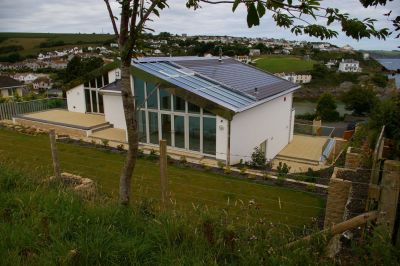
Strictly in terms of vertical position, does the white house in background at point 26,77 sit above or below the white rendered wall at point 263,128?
below

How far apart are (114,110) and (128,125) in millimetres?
16365

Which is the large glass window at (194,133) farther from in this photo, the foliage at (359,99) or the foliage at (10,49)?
the foliage at (10,49)

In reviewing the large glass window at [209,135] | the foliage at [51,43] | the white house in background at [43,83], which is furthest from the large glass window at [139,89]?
the foliage at [51,43]

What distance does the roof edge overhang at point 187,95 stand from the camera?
42.9ft

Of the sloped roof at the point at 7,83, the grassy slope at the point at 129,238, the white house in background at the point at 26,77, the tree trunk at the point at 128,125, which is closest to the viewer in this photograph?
the grassy slope at the point at 129,238

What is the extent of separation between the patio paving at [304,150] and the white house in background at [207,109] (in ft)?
1.89

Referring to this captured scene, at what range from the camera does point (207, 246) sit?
10.6 feet

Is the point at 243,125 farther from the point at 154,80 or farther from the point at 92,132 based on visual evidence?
the point at 92,132

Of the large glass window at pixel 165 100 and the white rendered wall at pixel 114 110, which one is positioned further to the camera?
the white rendered wall at pixel 114 110

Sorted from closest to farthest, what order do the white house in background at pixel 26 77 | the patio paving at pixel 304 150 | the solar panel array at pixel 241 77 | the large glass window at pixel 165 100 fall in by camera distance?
1. the large glass window at pixel 165 100
2. the solar panel array at pixel 241 77
3. the patio paving at pixel 304 150
4. the white house in background at pixel 26 77

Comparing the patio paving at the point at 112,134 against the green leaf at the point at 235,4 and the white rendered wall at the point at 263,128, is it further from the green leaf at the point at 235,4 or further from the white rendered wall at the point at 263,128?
the green leaf at the point at 235,4

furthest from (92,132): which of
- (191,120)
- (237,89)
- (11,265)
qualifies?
(11,265)

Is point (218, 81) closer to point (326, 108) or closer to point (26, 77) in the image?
point (326, 108)

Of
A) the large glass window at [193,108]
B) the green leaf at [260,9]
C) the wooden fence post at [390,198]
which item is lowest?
the large glass window at [193,108]
